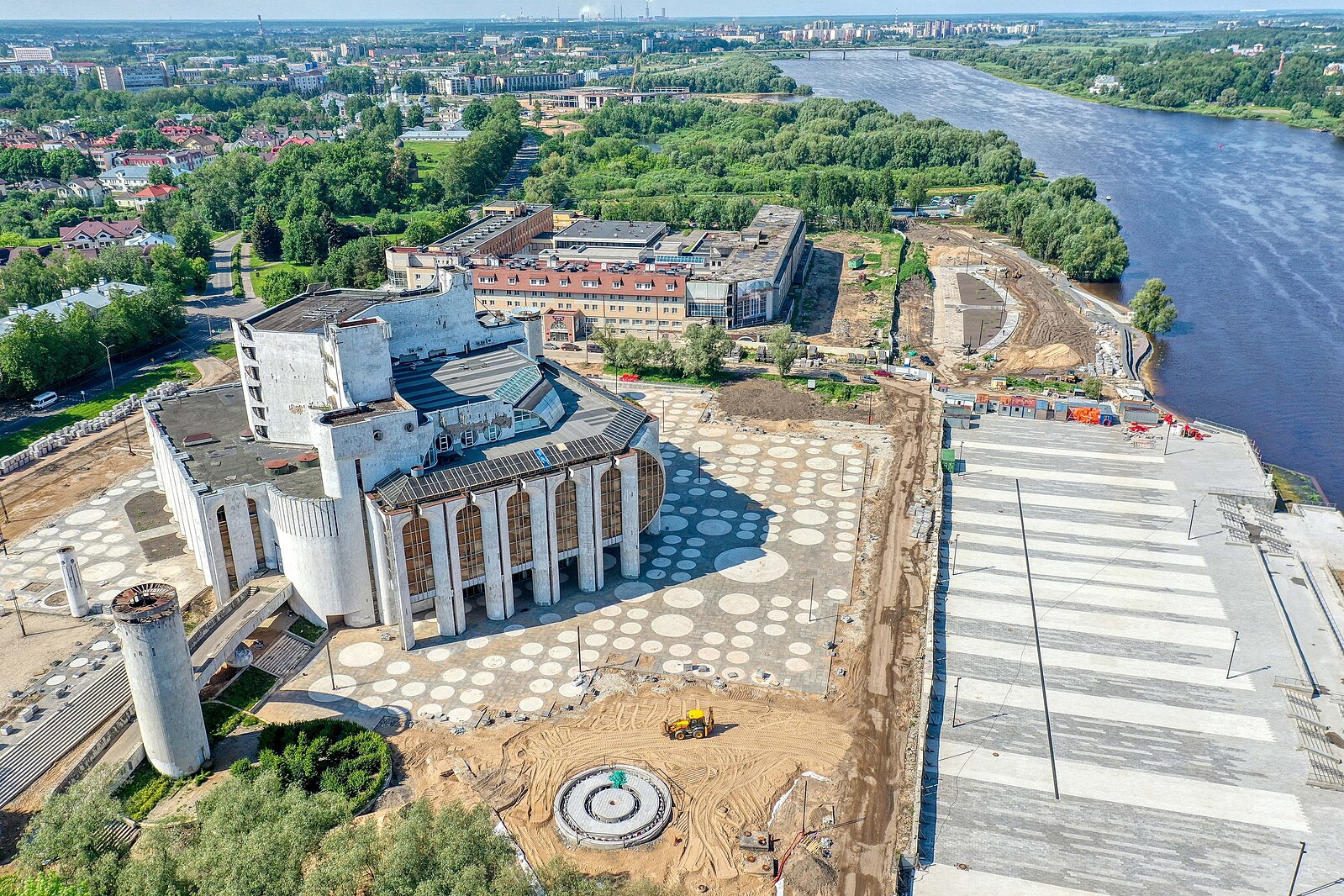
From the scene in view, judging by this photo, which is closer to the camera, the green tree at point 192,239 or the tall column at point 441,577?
the tall column at point 441,577

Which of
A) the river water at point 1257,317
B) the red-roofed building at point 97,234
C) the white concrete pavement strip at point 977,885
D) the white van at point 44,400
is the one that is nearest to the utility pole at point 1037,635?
the white concrete pavement strip at point 977,885

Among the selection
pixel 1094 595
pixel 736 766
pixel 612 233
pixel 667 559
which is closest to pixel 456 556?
pixel 667 559

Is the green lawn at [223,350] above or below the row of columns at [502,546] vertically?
below

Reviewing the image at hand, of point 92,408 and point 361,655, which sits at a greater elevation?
point 92,408

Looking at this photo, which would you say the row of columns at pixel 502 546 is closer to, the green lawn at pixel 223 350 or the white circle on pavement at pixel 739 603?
the white circle on pavement at pixel 739 603

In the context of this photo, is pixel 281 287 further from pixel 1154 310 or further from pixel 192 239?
pixel 1154 310

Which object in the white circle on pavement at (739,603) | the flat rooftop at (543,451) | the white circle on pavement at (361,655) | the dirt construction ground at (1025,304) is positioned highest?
the flat rooftop at (543,451)
